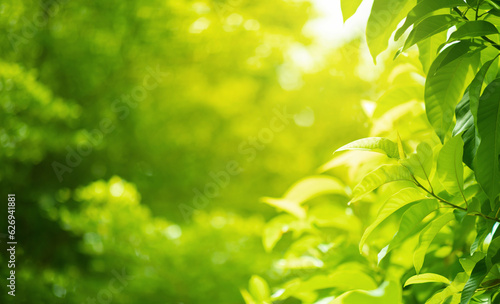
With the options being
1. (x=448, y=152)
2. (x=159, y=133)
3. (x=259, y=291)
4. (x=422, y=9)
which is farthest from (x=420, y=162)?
(x=159, y=133)

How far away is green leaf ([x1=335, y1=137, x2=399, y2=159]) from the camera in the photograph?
357 mm

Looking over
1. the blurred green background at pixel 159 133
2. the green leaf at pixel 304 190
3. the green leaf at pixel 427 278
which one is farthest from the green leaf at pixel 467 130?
the blurred green background at pixel 159 133

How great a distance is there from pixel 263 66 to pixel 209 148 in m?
0.61

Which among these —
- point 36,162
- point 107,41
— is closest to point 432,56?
point 107,41

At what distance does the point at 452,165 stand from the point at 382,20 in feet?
0.46

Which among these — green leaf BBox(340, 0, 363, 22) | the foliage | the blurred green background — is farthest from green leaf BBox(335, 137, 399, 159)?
the blurred green background

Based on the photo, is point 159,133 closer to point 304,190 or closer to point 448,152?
point 304,190

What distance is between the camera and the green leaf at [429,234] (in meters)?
0.39

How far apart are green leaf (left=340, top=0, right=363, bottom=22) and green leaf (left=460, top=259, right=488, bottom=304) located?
0.23 m

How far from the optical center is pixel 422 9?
356 mm

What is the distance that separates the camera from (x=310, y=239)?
0.70 m

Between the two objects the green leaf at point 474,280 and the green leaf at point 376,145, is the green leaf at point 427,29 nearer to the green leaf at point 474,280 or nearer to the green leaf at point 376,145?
the green leaf at point 376,145

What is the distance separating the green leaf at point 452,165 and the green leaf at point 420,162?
0.04 ft

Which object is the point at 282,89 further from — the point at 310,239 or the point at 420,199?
the point at 420,199
